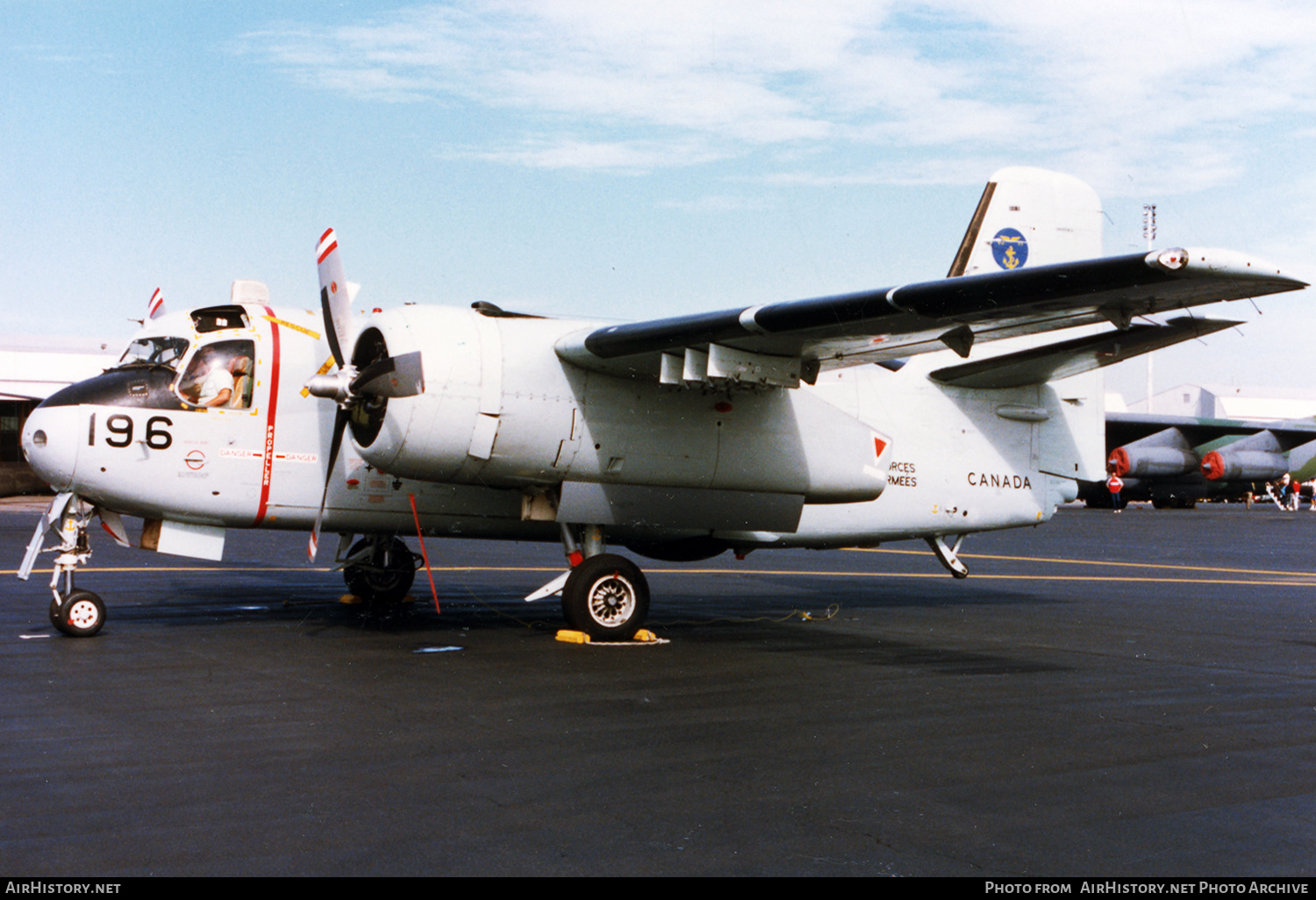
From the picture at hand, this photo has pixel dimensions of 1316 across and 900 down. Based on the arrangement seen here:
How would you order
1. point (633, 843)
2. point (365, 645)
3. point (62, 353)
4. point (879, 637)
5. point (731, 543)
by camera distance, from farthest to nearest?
point (62, 353)
point (731, 543)
point (879, 637)
point (365, 645)
point (633, 843)

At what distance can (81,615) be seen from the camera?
1183cm

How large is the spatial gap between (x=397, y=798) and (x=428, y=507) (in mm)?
7507

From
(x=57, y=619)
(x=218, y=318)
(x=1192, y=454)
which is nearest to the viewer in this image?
(x=57, y=619)

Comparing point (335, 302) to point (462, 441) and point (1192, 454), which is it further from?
point (1192, 454)

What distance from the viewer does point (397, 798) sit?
19.6 ft

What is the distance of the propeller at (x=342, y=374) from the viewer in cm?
1111

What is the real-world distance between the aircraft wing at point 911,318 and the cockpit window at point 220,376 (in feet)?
12.6

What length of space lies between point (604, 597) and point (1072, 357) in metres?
6.49

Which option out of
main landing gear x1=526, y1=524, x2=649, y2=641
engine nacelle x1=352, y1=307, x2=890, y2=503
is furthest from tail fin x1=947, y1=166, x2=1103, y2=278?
main landing gear x1=526, y1=524, x2=649, y2=641

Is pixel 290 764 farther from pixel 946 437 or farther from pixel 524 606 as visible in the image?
pixel 946 437

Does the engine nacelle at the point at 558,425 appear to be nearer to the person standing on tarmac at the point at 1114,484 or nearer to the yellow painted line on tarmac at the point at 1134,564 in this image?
the yellow painted line on tarmac at the point at 1134,564

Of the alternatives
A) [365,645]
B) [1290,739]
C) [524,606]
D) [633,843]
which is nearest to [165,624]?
[365,645]

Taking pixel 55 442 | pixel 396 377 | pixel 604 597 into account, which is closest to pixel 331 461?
pixel 396 377

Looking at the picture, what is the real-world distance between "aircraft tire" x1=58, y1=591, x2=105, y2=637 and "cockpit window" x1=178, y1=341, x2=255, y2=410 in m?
2.38
